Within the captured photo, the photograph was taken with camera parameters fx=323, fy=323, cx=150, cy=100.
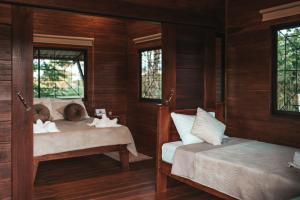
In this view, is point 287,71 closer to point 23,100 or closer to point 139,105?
point 23,100

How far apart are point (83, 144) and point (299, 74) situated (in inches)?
115

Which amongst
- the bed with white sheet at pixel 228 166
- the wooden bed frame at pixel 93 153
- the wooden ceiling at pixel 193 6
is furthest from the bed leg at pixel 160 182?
the wooden ceiling at pixel 193 6

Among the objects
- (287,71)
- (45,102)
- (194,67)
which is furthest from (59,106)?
(287,71)

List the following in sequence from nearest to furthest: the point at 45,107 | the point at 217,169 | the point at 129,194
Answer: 1. the point at 217,169
2. the point at 129,194
3. the point at 45,107

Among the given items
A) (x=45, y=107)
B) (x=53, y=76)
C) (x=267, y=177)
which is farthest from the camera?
(x=53, y=76)

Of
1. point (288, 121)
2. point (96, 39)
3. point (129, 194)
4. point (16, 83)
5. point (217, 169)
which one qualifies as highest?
point (96, 39)

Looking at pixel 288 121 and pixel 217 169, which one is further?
pixel 288 121

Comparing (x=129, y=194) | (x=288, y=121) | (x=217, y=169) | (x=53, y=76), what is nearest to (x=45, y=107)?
(x=53, y=76)

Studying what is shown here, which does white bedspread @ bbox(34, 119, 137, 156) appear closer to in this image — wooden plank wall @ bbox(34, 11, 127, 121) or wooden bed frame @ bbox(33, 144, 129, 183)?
wooden bed frame @ bbox(33, 144, 129, 183)

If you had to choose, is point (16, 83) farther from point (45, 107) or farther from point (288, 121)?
point (288, 121)

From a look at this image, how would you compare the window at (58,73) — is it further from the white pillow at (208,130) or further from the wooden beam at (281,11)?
the wooden beam at (281,11)

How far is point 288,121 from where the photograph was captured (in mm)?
3908

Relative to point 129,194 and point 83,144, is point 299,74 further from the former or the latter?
point 83,144

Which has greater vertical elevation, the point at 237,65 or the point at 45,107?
the point at 237,65
